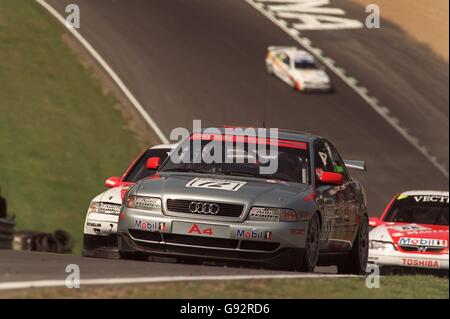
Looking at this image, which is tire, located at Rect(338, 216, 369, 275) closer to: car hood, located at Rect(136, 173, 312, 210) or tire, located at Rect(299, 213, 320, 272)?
tire, located at Rect(299, 213, 320, 272)

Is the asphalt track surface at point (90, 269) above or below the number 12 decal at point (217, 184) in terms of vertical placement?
below

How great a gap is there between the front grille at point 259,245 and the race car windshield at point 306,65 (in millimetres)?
32271

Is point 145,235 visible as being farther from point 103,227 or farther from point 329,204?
point 329,204

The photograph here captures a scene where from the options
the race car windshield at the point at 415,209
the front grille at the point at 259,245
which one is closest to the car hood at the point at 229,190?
the front grille at the point at 259,245

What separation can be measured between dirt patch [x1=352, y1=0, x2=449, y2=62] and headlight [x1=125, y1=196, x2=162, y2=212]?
42.4 meters

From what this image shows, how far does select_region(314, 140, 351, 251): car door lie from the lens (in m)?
13.7

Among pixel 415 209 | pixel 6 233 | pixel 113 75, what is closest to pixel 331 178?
pixel 6 233

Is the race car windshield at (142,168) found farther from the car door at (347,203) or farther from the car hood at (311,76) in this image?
the car hood at (311,76)

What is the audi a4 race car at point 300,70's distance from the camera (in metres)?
44.8

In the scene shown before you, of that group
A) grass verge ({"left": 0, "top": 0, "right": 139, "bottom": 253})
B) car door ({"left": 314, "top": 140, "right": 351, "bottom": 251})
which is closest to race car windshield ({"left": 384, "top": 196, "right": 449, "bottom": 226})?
car door ({"left": 314, "top": 140, "right": 351, "bottom": 251})

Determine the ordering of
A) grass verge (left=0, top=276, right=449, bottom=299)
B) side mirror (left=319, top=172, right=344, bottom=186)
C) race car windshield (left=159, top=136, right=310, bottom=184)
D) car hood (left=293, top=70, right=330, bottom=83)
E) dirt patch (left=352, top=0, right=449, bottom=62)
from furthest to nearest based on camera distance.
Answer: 1. dirt patch (left=352, top=0, right=449, bottom=62)
2. car hood (left=293, top=70, right=330, bottom=83)
3. race car windshield (left=159, top=136, right=310, bottom=184)
4. side mirror (left=319, top=172, right=344, bottom=186)
5. grass verge (left=0, top=276, right=449, bottom=299)

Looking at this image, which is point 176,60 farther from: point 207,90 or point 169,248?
point 169,248

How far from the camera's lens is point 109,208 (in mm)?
14727
